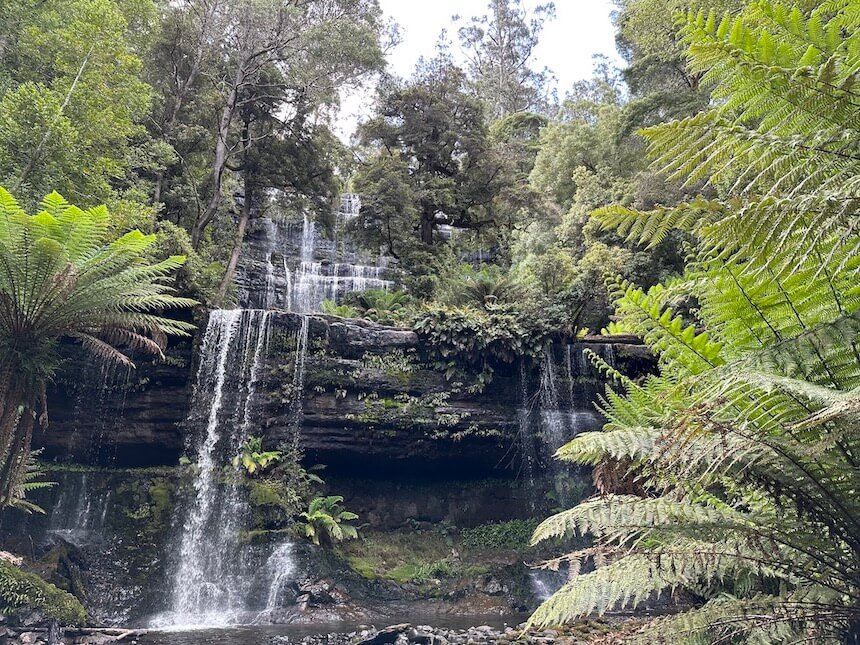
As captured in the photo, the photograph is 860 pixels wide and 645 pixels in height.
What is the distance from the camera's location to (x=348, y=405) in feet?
31.6

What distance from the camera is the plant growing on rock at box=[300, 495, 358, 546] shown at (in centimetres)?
830

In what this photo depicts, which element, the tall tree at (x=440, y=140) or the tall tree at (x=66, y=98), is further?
the tall tree at (x=440, y=140)

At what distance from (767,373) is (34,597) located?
668cm

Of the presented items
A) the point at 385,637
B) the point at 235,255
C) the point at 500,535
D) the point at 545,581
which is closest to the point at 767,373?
the point at 385,637

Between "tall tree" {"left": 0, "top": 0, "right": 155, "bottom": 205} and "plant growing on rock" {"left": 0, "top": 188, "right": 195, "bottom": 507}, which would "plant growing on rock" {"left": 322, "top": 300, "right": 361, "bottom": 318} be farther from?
"plant growing on rock" {"left": 0, "top": 188, "right": 195, "bottom": 507}

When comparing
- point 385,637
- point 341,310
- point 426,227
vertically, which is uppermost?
point 426,227

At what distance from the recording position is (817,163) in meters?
2.04

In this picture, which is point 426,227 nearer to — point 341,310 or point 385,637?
point 341,310

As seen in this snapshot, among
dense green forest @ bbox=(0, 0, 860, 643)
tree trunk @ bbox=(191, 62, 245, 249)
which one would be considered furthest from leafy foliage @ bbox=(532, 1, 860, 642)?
tree trunk @ bbox=(191, 62, 245, 249)

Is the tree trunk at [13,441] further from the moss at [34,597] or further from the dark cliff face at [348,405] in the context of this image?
the dark cliff face at [348,405]

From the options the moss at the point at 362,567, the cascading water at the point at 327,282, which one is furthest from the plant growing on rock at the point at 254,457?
the cascading water at the point at 327,282

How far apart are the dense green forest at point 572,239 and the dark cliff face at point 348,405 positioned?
42 cm

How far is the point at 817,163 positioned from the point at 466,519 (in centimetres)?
916

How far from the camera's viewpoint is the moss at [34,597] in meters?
5.46
